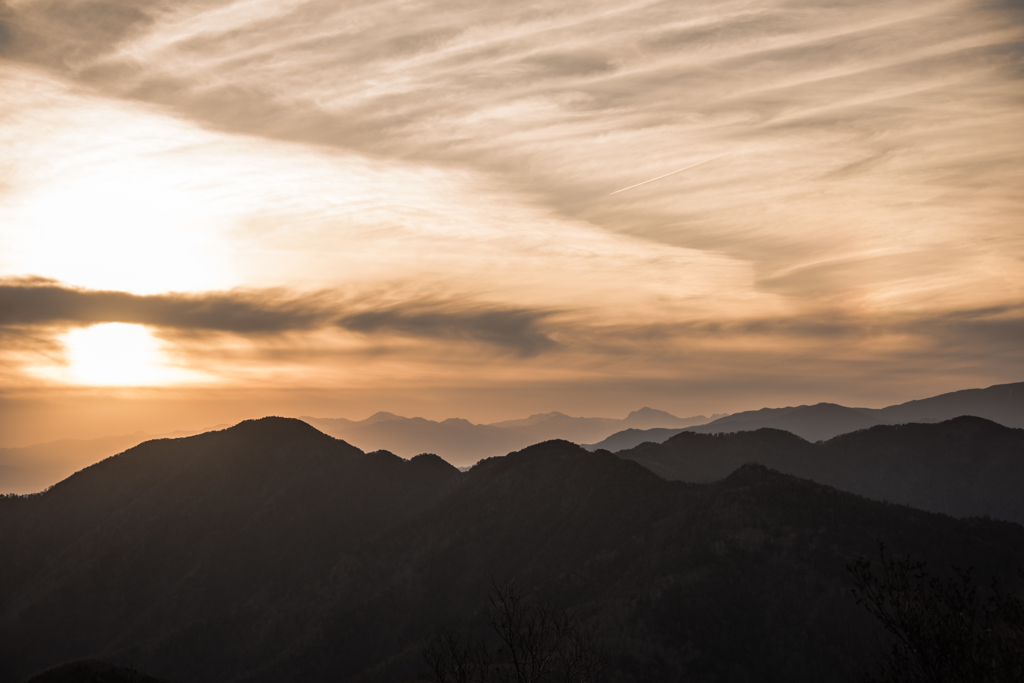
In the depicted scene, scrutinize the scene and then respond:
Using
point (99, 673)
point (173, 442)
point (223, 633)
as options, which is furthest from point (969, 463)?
point (173, 442)

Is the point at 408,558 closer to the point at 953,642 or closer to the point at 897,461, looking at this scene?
the point at 953,642

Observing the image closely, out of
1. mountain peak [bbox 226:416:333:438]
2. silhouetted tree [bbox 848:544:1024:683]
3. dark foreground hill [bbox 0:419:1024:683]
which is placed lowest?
dark foreground hill [bbox 0:419:1024:683]

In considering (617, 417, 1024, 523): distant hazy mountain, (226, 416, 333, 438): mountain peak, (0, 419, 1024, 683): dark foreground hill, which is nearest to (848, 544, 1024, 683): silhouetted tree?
(0, 419, 1024, 683): dark foreground hill

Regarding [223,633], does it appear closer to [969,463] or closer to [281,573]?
[281,573]

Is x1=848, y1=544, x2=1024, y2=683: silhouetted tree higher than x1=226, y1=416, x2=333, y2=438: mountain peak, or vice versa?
x1=226, y1=416, x2=333, y2=438: mountain peak

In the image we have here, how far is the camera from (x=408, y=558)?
10381 cm

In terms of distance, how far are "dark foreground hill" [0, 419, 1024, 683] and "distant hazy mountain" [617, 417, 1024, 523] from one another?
2170 inches

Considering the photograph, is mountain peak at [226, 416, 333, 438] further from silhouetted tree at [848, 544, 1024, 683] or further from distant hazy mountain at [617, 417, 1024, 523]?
silhouetted tree at [848, 544, 1024, 683]

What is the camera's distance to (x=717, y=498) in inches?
3169

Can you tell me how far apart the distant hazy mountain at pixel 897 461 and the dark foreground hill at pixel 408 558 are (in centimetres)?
5511

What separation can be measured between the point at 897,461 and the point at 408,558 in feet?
416

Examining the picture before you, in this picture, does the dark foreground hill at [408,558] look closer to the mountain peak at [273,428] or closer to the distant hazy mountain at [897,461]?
the mountain peak at [273,428]

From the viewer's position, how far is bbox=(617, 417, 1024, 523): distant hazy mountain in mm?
138625

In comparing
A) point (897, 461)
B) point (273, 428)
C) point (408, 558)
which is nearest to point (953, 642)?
point (408, 558)
